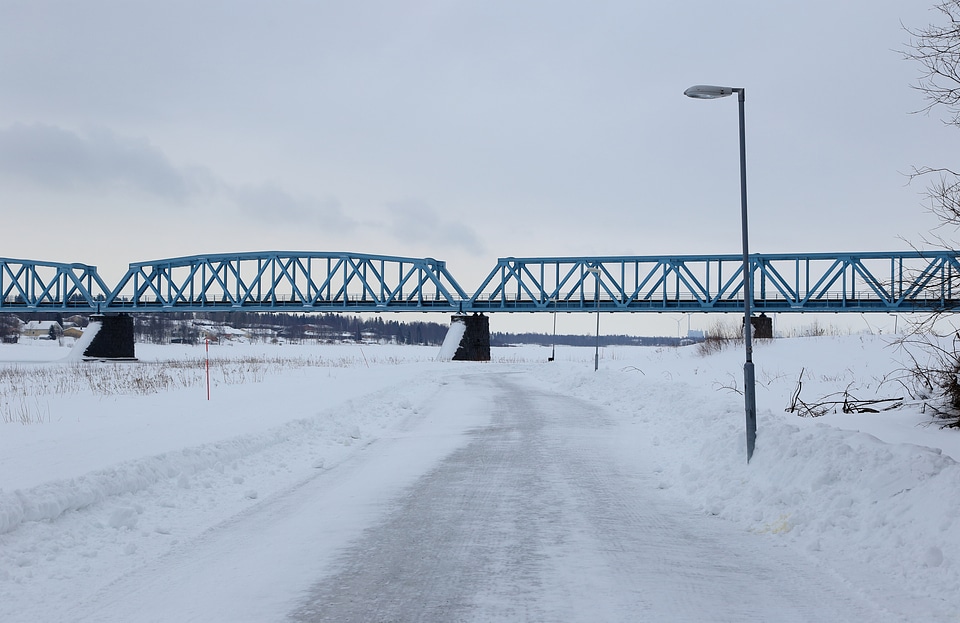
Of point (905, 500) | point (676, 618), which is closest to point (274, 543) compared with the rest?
point (676, 618)

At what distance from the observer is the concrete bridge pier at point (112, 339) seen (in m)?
Answer: 80.8

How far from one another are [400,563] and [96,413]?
1279cm

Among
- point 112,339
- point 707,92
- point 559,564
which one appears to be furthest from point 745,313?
point 112,339

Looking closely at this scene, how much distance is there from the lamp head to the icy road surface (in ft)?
19.9

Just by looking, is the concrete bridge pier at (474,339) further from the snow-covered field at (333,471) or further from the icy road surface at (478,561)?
the icy road surface at (478,561)

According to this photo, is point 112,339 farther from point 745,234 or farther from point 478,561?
point 478,561

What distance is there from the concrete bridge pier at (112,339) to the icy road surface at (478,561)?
81.4m

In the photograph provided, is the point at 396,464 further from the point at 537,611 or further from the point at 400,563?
the point at 537,611

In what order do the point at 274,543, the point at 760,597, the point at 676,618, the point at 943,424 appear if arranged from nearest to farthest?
1. the point at 676,618
2. the point at 760,597
3. the point at 274,543
4. the point at 943,424

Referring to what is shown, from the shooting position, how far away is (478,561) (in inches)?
243

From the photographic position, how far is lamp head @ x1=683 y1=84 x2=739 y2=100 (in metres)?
10.9

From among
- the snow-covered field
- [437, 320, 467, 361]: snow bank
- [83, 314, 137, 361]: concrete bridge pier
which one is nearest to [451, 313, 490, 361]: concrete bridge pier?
[437, 320, 467, 361]: snow bank

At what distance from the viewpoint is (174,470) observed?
9.55 metres

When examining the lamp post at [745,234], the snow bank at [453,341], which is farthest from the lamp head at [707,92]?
the snow bank at [453,341]
